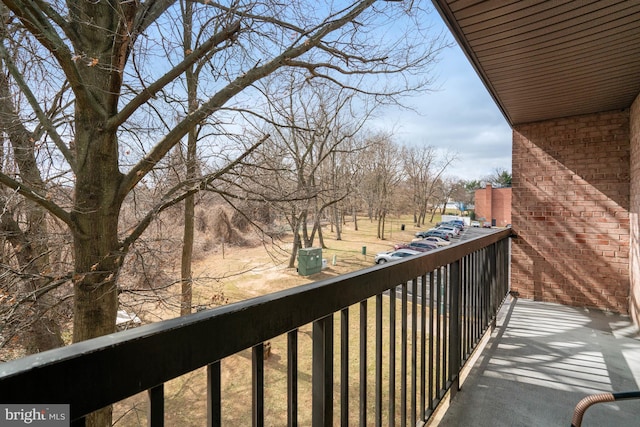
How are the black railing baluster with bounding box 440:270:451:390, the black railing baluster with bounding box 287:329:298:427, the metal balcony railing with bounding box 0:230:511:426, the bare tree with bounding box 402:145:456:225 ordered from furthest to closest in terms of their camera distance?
the bare tree with bounding box 402:145:456:225
the black railing baluster with bounding box 440:270:451:390
the black railing baluster with bounding box 287:329:298:427
the metal balcony railing with bounding box 0:230:511:426

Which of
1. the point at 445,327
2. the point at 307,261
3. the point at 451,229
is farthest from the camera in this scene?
the point at 451,229

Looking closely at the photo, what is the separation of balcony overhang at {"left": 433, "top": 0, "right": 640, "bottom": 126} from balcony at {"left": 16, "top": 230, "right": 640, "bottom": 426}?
61.8 inches

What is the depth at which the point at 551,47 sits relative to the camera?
2.64 meters

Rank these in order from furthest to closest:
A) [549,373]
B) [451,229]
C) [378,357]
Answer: [451,229] < [549,373] < [378,357]

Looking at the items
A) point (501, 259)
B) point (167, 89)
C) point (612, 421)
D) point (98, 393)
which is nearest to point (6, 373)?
point (98, 393)

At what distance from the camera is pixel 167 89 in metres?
4.50

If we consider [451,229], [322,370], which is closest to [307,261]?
[322,370]

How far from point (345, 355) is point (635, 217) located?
177 inches

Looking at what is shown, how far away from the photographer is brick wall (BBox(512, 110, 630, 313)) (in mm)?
4199

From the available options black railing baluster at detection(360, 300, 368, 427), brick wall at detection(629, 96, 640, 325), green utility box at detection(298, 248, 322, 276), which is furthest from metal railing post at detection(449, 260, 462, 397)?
green utility box at detection(298, 248, 322, 276)

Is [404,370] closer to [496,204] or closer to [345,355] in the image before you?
[345,355]

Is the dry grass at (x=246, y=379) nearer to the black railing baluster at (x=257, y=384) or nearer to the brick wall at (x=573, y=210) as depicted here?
the black railing baluster at (x=257, y=384)

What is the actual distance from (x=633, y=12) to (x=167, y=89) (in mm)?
4795

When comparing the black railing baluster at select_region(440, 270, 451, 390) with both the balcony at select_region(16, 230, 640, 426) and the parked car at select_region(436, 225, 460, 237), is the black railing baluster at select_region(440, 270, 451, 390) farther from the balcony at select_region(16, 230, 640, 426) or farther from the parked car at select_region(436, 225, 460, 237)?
the parked car at select_region(436, 225, 460, 237)
